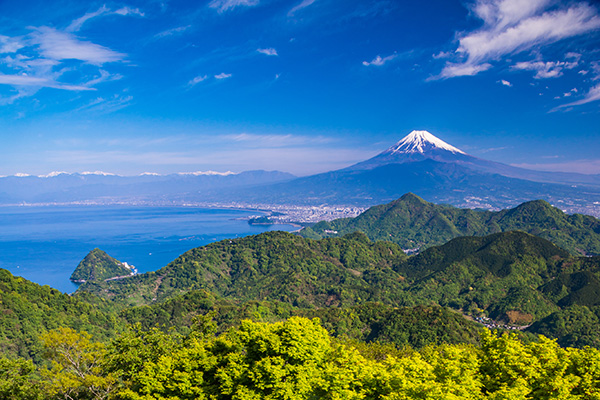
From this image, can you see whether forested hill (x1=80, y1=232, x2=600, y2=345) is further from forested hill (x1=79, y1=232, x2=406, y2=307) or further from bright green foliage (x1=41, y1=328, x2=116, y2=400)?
bright green foliage (x1=41, y1=328, x2=116, y2=400)

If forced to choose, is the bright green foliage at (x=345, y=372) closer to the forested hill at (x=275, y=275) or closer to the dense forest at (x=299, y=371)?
the dense forest at (x=299, y=371)

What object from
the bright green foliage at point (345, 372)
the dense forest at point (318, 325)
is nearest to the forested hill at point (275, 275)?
the dense forest at point (318, 325)

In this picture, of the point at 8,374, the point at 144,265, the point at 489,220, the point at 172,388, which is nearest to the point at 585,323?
the point at 172,388

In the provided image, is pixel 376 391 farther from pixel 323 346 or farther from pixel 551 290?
pixel 551 290

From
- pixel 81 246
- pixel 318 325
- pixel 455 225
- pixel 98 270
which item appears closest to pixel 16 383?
pixel 318 325

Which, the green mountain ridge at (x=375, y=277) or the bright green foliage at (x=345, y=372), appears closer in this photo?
the bright green foliage at (x=345, y=372)

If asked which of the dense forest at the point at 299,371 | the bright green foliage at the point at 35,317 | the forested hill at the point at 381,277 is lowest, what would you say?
the forested hill at the point at 381,277
